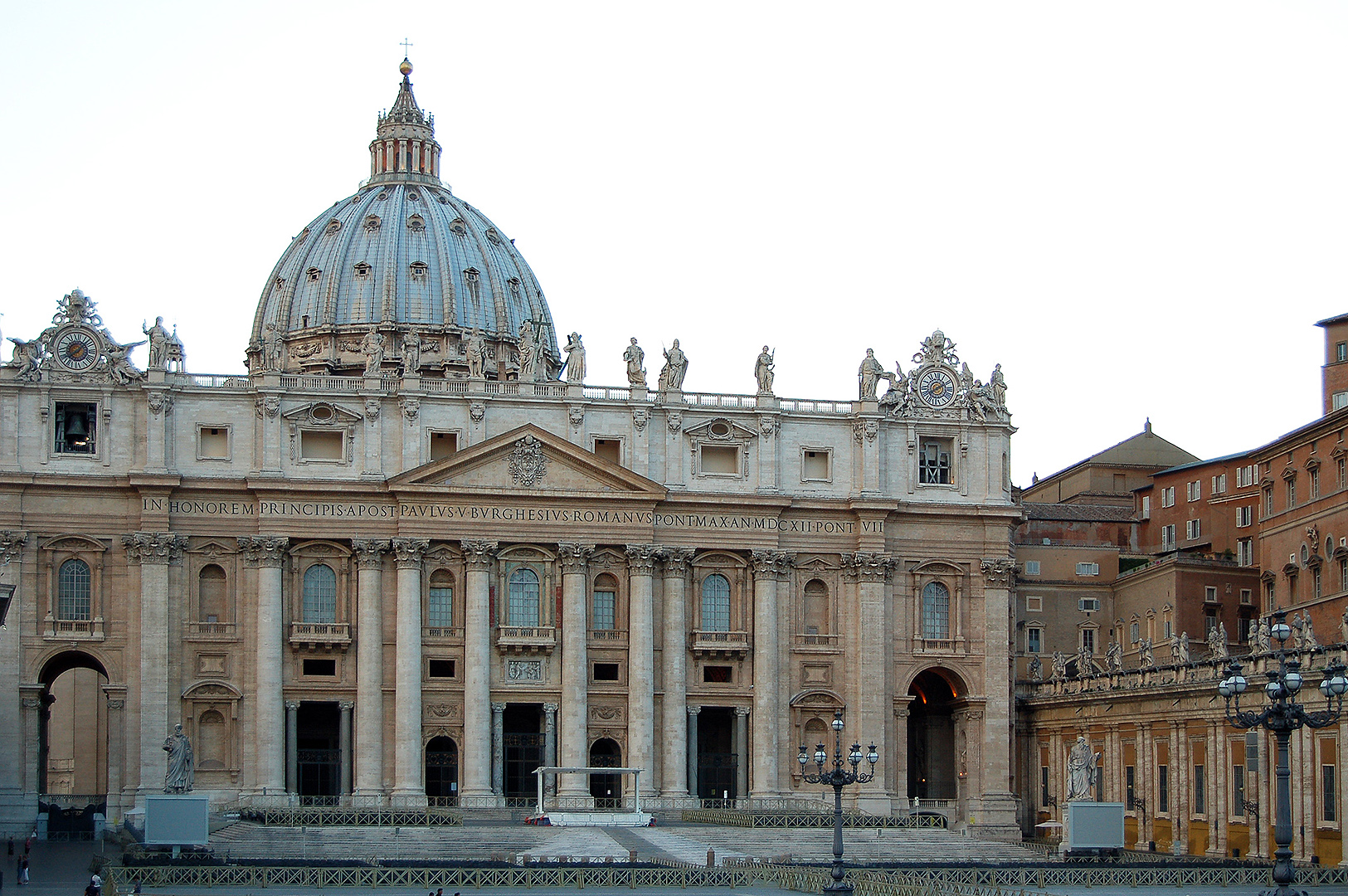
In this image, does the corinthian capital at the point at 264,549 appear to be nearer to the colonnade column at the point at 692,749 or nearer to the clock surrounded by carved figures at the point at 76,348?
the clock surrounded by carved figures at the point at 76,348

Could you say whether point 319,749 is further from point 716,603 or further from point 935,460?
point 935,460

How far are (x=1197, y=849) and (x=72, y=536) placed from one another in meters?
45.4

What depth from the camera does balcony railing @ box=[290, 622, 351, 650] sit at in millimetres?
88312

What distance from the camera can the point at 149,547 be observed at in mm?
87250

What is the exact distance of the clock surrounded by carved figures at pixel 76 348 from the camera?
8856cm

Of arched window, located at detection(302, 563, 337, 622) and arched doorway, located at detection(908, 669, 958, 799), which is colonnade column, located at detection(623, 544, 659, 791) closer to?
arched window, located at detection(302, 563, 337, 622)

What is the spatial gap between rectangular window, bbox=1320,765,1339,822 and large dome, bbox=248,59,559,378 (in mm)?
66326

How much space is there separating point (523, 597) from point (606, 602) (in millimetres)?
3593

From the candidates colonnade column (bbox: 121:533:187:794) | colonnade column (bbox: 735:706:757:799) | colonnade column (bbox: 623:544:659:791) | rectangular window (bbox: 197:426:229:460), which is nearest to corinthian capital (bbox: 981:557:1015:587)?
colonnade column (bbox: 735:706:757:799)

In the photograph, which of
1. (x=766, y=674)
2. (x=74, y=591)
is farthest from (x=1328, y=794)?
(x=74, y=591)

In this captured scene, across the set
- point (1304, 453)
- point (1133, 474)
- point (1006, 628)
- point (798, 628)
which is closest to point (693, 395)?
point (798, 628)

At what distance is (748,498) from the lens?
91.6m

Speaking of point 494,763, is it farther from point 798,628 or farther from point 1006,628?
point 1006,628

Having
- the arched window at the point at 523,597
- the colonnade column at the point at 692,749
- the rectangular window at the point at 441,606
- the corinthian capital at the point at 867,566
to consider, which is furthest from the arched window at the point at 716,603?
the rectangular window at the point at 441,606
